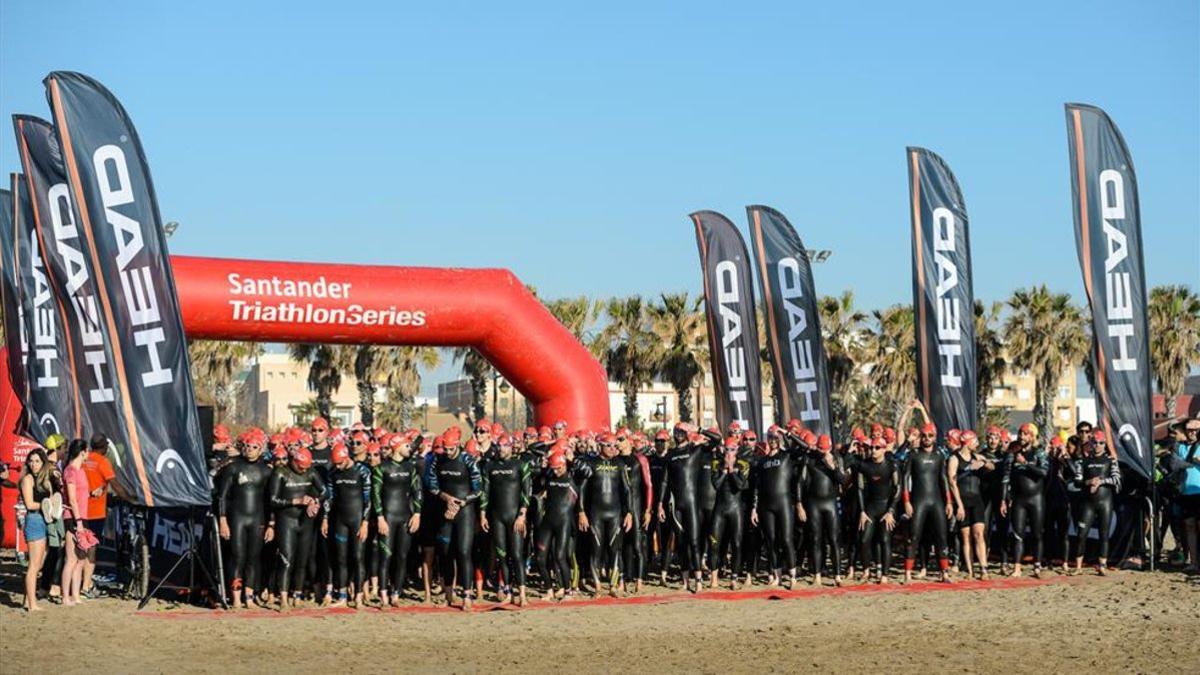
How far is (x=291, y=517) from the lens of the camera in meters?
15.2

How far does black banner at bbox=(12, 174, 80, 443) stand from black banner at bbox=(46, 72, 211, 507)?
4.65 m

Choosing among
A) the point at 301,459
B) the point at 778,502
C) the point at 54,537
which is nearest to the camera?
the point at 54,537

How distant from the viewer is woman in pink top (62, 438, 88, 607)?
1501 centimetres

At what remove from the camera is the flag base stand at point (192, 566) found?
15.1m

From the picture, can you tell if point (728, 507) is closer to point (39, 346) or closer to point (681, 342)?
point (39, 346)

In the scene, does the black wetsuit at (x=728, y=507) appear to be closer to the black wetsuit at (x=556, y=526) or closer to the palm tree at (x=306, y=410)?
the black wetsuit at (x=556, y=526)

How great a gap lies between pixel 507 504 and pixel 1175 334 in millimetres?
31069

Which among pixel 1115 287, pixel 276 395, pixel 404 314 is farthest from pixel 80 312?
pixel 276 395

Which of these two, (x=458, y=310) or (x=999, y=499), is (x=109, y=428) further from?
(x=999, y=499)

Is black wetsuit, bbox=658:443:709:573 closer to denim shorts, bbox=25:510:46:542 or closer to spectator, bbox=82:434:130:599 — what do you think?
spectator, bbox=82:434:130:599

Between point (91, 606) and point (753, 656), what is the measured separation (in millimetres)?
7296

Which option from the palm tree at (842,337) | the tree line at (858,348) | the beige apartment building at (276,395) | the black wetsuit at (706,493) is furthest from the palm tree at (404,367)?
the beige apartment building at (276,395)

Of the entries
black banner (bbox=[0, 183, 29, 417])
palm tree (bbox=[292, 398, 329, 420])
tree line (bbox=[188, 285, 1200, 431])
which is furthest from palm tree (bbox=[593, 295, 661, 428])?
palm tree (bbox=[292, 398, 329, 420])

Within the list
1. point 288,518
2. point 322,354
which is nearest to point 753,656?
point 288,518
